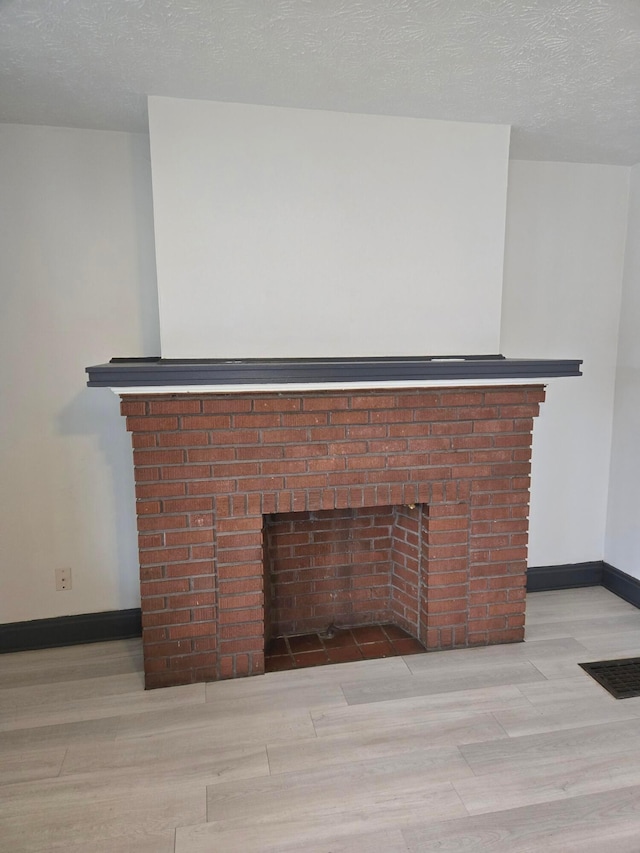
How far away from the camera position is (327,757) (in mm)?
1877

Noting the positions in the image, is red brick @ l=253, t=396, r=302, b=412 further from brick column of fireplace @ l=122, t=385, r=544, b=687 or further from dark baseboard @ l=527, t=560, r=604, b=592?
dark baseboard @ l=527, t=560, r=604, b=592

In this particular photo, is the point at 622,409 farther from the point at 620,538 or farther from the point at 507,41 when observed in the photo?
the point at 507,41

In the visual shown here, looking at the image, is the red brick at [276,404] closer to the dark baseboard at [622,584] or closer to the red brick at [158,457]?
the red brick at [158,457]

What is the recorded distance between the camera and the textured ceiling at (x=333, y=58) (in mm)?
1538

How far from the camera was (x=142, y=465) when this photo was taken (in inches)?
85.3

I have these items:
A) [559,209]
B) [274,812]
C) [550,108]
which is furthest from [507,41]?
[274,812]

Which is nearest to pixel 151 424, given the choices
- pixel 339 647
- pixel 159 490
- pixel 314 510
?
pixel 159 490

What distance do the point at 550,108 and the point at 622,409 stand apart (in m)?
1.66

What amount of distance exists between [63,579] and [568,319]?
2909 millimetres

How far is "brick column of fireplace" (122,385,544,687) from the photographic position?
2195mm

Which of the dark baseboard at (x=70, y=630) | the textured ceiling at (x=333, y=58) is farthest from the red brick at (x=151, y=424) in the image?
the textured ceiling at (x=333, y=58)

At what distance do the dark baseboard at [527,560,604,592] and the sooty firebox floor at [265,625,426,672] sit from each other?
0.94 meters

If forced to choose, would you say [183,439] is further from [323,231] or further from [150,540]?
[323,231]

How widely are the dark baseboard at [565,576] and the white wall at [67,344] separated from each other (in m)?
2.21
